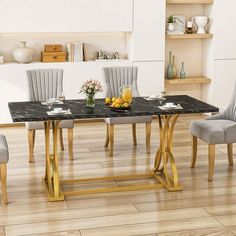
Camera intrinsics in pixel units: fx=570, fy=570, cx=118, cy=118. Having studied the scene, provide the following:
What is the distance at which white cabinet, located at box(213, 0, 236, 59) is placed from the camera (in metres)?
7.82

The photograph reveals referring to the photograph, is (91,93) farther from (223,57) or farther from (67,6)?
(223,57)

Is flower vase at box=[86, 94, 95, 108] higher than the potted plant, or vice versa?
the potted plant

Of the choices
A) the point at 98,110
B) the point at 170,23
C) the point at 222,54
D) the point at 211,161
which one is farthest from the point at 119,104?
the point at 222,54

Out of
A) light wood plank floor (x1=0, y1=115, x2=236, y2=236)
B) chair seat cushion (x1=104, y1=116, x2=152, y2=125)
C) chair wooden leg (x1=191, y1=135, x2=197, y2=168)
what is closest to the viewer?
light wood plank floor (x1=0, y1=115, x2=236, y2=236)

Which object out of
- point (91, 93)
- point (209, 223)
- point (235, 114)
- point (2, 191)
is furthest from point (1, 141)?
point (235, 114)

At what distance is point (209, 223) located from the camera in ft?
13.9

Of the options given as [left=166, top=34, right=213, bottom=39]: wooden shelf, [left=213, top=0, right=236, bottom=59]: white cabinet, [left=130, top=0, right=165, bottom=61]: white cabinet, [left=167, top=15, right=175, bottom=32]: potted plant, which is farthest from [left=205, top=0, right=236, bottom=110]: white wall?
[left=130, top=0, right=165, bottom=61]: white cabinet

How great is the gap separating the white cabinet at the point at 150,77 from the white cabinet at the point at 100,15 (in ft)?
1.81

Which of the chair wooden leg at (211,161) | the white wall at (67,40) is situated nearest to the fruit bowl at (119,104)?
the chair wooden leg at (211,161)

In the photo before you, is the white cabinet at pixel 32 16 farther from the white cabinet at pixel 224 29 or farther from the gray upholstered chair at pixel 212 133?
the gray upholstered chair at pixel 212 133

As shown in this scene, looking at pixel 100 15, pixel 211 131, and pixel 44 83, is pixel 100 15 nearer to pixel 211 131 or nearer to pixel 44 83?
pixel 44 83

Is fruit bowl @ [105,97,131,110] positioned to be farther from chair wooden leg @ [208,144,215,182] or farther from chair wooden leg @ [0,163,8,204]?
chair wooden leg @ [0,163,8,204]

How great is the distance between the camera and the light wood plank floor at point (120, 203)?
415cm

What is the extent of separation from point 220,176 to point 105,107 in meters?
1.29
